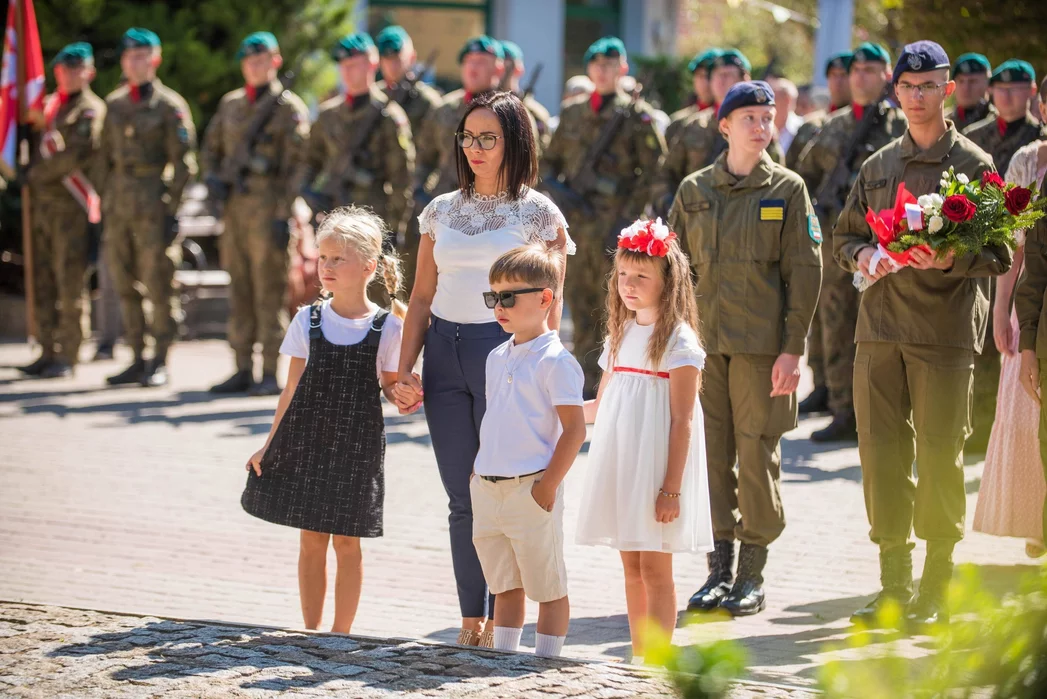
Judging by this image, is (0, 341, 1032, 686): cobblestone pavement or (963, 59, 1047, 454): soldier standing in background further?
(963, 59, 1047, 454): soldier standing in background

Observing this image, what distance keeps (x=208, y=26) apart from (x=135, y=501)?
398 inches

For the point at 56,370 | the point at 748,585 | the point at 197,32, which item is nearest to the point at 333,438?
the point at 748,585

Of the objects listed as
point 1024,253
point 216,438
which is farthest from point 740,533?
point 216,438

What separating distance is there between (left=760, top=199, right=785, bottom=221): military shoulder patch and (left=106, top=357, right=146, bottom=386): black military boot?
7358 mm

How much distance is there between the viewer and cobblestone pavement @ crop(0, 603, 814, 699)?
3.79m

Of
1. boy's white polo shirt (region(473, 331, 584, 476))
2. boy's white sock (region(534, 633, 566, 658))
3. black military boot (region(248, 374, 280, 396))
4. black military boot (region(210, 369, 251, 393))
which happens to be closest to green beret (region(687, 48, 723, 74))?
black military boot (region(248, 374, 280, 396))

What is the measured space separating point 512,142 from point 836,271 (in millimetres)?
4703

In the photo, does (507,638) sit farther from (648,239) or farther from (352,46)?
(352,46)

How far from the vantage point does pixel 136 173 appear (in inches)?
444

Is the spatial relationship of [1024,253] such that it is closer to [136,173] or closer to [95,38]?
[136,173]

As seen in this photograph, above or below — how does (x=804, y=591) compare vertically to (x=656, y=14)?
below

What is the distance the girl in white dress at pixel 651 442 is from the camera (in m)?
4.45

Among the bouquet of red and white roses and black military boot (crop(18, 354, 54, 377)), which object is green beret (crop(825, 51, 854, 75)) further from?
black military boot (crop(18, 354, 54, 377))

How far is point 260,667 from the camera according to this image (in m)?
4.02
